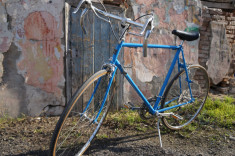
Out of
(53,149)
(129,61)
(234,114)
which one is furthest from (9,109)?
(234,114)

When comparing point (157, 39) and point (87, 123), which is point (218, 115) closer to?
point (157, 39)

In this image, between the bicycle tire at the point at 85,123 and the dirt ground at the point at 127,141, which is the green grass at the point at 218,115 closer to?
the dirt ground at the point at 127,141

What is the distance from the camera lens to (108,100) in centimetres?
225

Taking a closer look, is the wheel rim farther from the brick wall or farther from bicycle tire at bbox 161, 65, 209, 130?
the brick wall

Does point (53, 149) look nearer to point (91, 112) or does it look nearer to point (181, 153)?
point (91, 112)

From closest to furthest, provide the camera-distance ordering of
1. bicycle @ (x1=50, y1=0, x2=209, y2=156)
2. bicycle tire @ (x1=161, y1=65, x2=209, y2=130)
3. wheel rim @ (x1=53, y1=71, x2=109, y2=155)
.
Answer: bicycle @ (x1=50, y1=0, x2=209, y2=156)
wheel rim @ (x1=53, y1=71, x2=109, y2=155)
bicycle tire @ (x1=161, y1=65, x2=209, y2=130)

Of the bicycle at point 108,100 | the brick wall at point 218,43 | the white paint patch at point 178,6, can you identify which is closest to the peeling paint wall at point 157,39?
the white paint patch at point 178,6

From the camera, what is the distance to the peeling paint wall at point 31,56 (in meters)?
2.96

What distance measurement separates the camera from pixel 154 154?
2.30 meters

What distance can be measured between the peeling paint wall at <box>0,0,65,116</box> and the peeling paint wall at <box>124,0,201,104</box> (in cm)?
123

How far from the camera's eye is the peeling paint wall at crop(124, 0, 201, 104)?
3.71m

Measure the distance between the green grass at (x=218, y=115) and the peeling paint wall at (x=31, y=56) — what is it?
2335mm

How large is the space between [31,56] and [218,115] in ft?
10.1

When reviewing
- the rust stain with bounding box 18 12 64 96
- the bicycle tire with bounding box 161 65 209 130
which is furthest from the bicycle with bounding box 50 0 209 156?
the rust stain with bounding box 18 12 64 96
